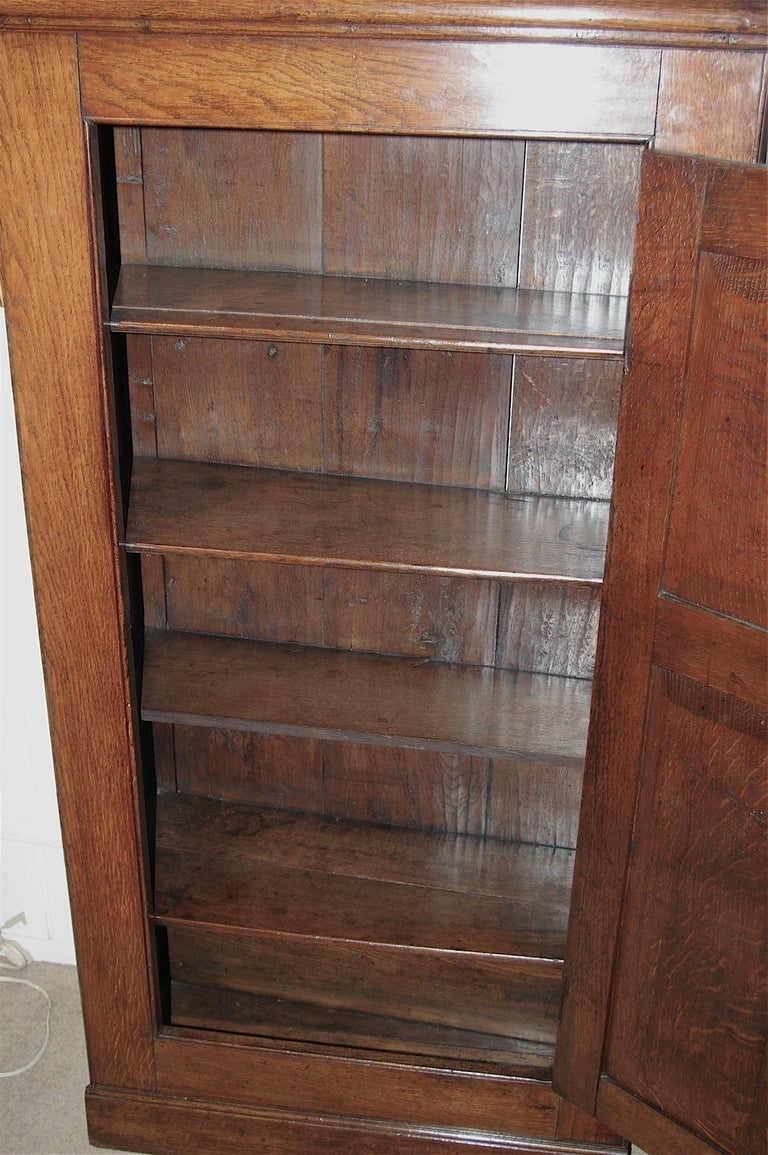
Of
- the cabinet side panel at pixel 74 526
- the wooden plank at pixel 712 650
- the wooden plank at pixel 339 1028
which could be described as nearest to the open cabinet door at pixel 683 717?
the wooden plank at pixel 712 650

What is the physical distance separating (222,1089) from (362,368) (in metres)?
1.25

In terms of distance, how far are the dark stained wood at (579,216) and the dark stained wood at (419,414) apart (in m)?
0.16

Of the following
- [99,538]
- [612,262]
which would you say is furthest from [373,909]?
[612,262]

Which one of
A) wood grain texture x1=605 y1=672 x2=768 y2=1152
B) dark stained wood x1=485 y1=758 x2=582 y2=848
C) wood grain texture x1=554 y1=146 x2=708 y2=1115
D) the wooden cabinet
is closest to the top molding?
the wooden cabinet

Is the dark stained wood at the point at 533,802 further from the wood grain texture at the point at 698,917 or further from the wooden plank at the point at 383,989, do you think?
the wood grain texture at the point at 698,917

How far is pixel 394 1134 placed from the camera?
1.88 meters

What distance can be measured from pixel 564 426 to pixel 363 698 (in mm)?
531

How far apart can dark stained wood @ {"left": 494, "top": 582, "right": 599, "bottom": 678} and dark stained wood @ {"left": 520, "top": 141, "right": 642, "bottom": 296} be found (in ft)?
1.61

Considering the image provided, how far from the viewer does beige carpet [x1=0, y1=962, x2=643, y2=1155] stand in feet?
6.38

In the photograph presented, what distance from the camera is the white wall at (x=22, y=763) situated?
79.9 inches

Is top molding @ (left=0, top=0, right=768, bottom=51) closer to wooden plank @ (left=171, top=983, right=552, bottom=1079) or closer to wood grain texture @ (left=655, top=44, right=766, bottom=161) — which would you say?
wood grain texture @ (left=655, top=44, right=766, bottom=161)

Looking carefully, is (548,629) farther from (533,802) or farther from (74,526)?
(74,526)

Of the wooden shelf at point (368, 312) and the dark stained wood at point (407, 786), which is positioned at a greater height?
the wooden shelf at point (368, 312)

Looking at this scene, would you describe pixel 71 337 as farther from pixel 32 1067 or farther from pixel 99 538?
pixel 32 1067
